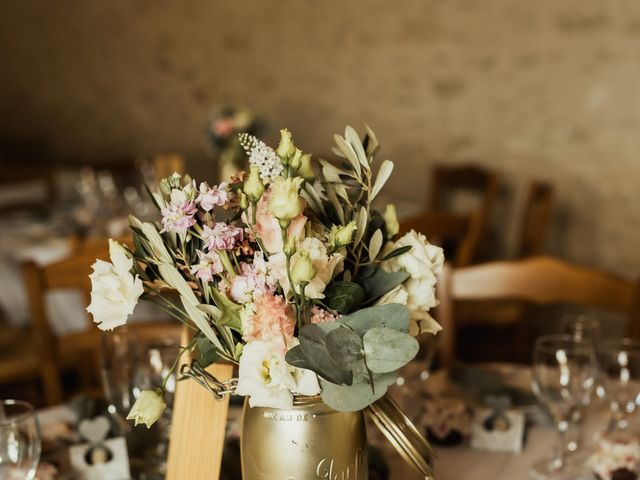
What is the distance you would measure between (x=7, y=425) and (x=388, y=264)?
54cm

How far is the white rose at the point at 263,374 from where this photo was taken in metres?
0.88

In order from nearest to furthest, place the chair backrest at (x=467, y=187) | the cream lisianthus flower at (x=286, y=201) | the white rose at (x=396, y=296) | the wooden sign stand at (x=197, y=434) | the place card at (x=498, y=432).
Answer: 1. the cream lisianthus flower at (x=286, y=201)
2. the white rose at (x=396, y=296)
3. the wooden sign stand at (x=197, y=434)
4. the place card at (x=498, y=432)
5. the chair backrest at (x=467, y=187)

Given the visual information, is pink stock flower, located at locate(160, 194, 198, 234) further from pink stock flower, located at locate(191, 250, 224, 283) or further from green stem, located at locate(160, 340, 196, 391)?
green stem, located at locate(160, 340, 196, 391)

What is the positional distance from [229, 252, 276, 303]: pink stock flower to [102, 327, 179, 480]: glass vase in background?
0.44 metres

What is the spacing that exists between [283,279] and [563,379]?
Result: 628 millimetres

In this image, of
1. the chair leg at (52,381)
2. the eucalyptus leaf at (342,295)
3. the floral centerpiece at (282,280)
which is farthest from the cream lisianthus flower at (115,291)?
the chair leg at (52,381)

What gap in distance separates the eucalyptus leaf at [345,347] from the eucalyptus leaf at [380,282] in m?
0.10

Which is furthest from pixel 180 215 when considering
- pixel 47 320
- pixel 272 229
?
pixel 47 320

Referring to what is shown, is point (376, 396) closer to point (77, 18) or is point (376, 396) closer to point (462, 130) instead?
point (462, 130)

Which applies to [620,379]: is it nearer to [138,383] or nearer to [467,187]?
[138,383]

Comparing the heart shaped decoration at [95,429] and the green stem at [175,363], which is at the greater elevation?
the green stem at [175,363]

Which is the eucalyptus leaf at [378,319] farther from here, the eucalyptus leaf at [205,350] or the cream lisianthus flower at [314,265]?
the eucalyptus leaf at [205,350]

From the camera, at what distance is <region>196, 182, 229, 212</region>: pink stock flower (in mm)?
918

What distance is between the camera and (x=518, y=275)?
1999 mm
